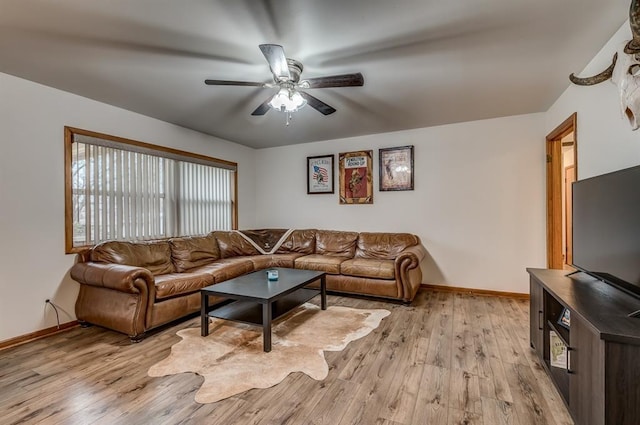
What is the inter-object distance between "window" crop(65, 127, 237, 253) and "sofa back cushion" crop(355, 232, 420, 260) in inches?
97.0

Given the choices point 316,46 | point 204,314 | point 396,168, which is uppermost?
point 316,46

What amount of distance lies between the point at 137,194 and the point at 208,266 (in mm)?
1275

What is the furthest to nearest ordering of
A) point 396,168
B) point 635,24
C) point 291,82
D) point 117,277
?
point 396,168, point 117,277, point 291,82, point 635,24

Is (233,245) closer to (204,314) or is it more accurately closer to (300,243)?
(300,243)

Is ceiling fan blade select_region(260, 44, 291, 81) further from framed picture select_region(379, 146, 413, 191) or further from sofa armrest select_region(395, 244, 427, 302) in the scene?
framed picture select_region(379, 146, 413, 191)

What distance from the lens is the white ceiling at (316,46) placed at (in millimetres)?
1813

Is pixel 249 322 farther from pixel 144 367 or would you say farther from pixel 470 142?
pixel 470 142

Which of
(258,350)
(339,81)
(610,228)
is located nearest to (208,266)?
(258,350)

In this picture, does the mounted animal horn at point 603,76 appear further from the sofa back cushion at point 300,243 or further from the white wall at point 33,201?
the white wall at point 33,201

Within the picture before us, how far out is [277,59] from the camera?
6.49ft

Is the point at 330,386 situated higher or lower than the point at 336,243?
lower

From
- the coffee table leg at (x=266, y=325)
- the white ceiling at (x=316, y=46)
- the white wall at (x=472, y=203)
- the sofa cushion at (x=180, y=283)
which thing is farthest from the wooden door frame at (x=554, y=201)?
the sofa cushion at (x=180, y=283)

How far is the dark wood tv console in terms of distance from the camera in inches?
47.6

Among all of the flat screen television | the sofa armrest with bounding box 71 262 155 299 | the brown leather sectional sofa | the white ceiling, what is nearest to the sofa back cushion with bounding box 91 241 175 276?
Result: the brown leather sectional sofa
